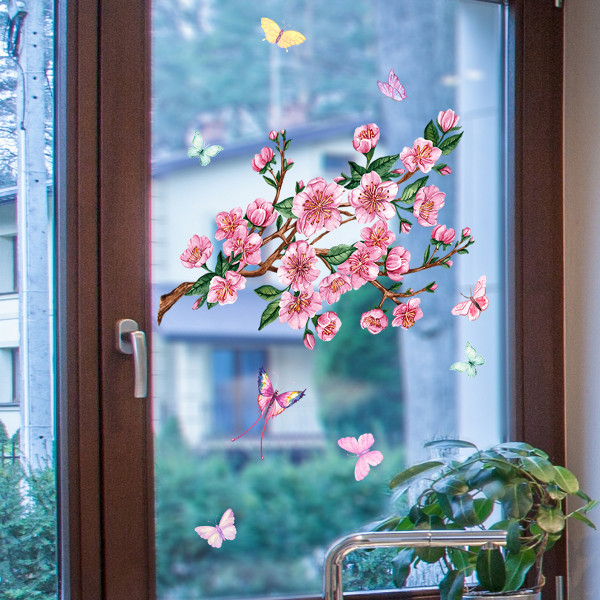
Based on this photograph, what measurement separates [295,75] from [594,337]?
5.60m

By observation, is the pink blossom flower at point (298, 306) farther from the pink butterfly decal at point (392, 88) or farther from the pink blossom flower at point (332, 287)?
the pink butterfly decal at point (392, 88)

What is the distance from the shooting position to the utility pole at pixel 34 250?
1.33 m

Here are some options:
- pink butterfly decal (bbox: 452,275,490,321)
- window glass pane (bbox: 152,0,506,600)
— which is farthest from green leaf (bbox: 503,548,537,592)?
window glass pane (bbox: 152,0,506,600)

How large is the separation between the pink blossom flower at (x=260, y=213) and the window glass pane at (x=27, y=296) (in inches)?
13.5

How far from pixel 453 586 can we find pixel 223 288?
0.62 meters

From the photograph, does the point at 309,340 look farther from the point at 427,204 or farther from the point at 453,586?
the point at 453,586

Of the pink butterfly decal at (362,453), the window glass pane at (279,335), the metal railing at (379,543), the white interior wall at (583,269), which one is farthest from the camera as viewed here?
the window glass pane at (279,335)

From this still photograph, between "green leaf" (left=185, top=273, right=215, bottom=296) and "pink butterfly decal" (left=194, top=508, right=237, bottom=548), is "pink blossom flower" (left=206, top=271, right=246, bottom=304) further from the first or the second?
Result: "pink butterfly decal" (left=194, top=508, right=237, bottom=548)

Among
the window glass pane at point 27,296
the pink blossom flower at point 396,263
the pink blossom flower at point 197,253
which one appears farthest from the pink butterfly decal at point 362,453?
the window glass pane at point 27,296

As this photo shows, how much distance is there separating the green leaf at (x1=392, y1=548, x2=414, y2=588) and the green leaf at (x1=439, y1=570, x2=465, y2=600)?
0.21 ft

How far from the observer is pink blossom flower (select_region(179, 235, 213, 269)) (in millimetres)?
1275

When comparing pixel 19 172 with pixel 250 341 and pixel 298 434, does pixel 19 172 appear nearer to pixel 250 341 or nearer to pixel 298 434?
pixel 298 434

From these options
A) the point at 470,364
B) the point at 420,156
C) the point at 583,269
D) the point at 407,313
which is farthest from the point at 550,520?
the point at 420,156

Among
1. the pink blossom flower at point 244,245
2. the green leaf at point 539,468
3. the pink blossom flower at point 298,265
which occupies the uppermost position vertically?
the pink blossom flower at point 244,245
